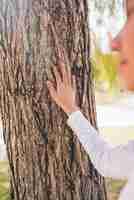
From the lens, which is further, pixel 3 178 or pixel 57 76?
pixel 3 178

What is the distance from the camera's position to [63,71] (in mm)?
1658

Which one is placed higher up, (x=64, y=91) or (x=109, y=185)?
(x=64, y=91)

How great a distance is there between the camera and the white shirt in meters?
1.39

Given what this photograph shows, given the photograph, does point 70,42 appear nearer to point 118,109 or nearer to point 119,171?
point 119,171

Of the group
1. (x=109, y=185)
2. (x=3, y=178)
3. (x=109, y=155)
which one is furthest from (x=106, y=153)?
(x=3, y=178)

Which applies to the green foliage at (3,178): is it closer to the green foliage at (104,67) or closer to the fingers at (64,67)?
the green foliage at (104,67)

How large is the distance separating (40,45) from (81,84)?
0.64ft

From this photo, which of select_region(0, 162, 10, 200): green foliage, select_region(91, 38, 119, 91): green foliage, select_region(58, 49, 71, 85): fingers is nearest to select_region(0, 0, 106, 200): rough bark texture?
select_region(58, 49, 71, 85): fingers

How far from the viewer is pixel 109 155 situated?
1445 mm

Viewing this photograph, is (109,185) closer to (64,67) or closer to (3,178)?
(3,178)

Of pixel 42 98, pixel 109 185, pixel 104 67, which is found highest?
pixel 42 98

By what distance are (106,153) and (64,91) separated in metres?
0.24

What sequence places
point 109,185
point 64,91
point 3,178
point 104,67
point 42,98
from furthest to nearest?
point 104,67 → point 3,178 → point 109,185 → point 42,98 → point 64,91

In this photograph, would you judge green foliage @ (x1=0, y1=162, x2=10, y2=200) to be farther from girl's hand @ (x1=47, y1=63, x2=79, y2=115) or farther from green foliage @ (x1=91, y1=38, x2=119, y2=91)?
girl's hand @ (x1=47, y1=63, x2=79, y2=115)
